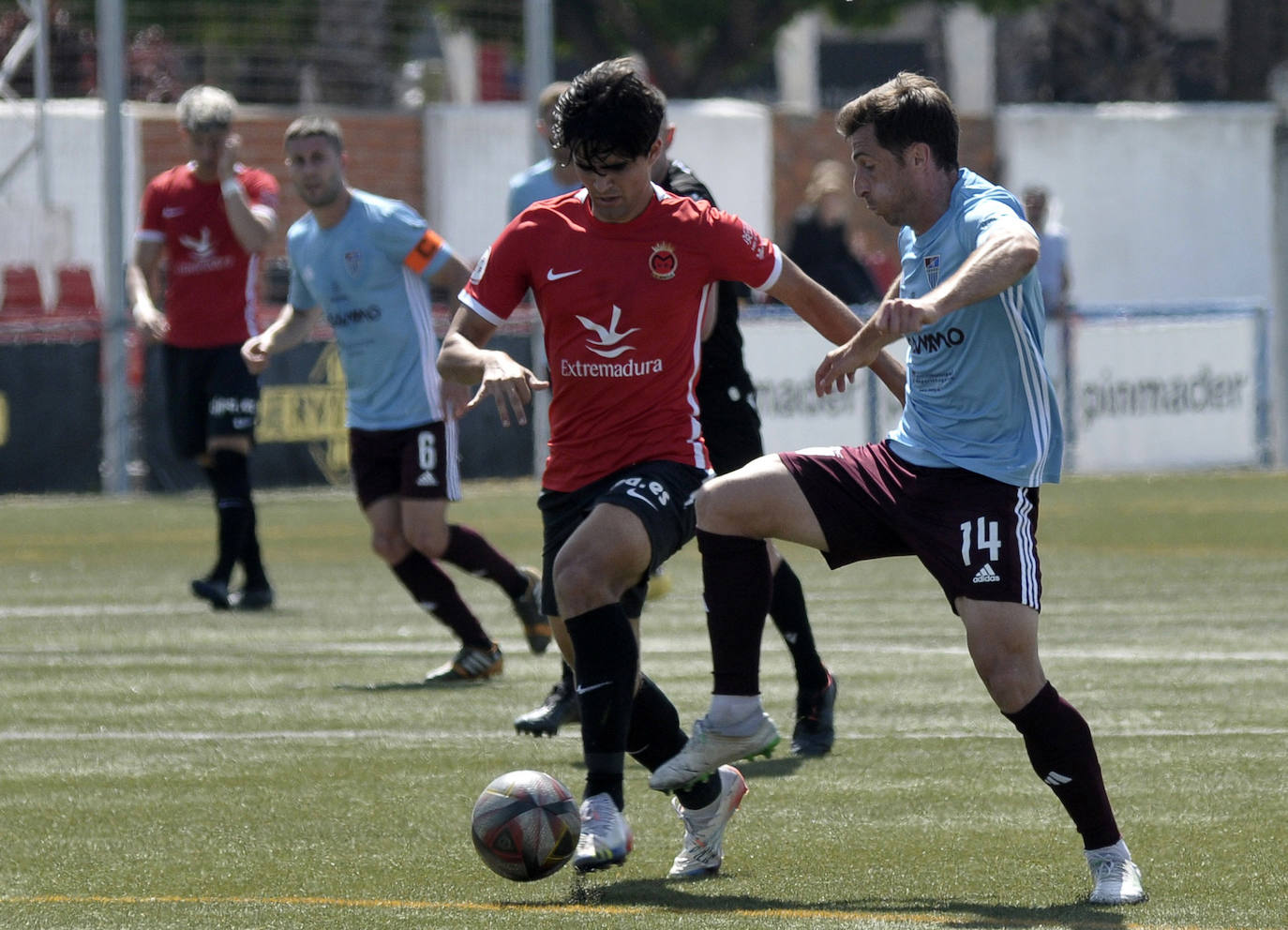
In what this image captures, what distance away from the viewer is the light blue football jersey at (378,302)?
941 cm

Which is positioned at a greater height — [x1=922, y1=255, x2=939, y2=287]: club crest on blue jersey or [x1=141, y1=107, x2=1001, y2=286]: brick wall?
[x1=141, y1=107, x2=1001, y2=286]: brick wall

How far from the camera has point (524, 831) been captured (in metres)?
5.39

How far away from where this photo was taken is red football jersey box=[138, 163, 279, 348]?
39.2 ft

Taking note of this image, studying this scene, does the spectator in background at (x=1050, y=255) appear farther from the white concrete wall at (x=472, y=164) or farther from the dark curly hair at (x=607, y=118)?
the dark curly hair at (x=607, y=118)

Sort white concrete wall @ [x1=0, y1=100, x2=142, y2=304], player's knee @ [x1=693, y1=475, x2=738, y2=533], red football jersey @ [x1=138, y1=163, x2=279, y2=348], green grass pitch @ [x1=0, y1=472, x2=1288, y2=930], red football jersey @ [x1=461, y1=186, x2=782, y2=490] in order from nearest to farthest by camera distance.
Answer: green grass pitch @ [x1=0, y1=472, x2=1288, y2=930]
player's knee @ [x1=693, y1=475, x2=738, y2=533]
red football jersey @ [x1=461, y1=186, x2=782, y2=490]
red football jersey @ [x1=138, y1=163, x2=279, y2=348]
white concrete wall @ [x1=0, y1=100, x2=142, y2=304]

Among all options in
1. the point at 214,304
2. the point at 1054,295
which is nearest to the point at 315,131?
the point at 214,304

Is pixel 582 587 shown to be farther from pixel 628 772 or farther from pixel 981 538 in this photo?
pixel 628 772

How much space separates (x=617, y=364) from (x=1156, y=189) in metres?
25.3

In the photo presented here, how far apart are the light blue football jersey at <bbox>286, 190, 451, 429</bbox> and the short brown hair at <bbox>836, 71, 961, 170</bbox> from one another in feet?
13.2

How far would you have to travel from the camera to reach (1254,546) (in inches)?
569

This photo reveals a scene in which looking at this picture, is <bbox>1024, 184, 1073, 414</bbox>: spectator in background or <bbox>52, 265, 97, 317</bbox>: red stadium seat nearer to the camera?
<bbox>1024, 184, 1073, 414</bbox>: spectator in background

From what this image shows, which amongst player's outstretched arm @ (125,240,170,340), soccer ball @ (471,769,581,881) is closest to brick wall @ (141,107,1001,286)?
player's outstretched arm @ (125,240,170,340)

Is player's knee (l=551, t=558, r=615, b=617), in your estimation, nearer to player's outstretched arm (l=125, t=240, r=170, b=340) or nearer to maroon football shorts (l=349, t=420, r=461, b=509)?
maroon football shorts (l=349, t=420, r=461, b=509)

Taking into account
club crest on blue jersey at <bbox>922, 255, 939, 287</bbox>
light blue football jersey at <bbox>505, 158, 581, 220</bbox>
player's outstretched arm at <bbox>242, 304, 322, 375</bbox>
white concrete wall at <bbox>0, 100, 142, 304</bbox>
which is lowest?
player's outstretched arm at <bbox>242, 304, 322, 375</bbox>
